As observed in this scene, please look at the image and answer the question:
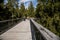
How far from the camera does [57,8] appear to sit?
2705 cm

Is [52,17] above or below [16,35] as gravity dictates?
below

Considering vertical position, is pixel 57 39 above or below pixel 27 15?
above

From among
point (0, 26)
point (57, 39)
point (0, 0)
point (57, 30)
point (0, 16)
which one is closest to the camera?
point (57, 39)

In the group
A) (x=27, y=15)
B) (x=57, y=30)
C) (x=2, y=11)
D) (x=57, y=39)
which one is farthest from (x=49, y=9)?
(x=27, y=15)

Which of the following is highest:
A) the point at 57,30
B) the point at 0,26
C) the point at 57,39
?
the point at 57,39

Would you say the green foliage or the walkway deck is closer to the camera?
the walkway deck

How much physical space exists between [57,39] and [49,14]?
2794cm

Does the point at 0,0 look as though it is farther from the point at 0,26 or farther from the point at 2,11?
the point at 0,26

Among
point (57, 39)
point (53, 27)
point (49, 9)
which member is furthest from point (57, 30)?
point (57, 39)

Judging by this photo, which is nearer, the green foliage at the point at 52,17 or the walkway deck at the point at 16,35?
the walkway deck at the point at 16,35

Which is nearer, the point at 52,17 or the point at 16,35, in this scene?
the point at 16,35

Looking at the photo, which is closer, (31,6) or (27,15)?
(27,15)

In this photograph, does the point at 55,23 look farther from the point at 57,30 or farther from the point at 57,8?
the point at 57,8

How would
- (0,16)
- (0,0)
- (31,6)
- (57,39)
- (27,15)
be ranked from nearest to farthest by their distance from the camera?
(57,39)
(0,16)
(0,0)
(27,15)
(31,6)
